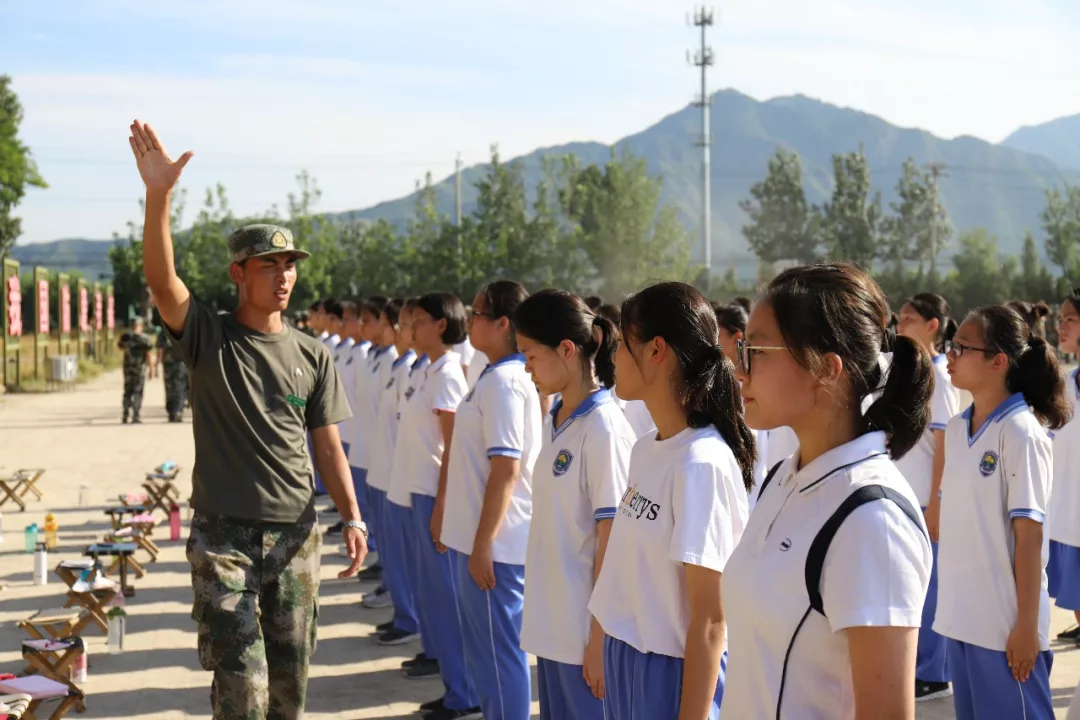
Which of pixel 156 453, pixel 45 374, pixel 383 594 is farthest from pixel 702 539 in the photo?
pixel 45 374

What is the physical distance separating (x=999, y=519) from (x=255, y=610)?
2600 millimetres

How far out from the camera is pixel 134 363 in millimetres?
21922

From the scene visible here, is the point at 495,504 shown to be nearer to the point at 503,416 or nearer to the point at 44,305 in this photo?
the point at 503,416

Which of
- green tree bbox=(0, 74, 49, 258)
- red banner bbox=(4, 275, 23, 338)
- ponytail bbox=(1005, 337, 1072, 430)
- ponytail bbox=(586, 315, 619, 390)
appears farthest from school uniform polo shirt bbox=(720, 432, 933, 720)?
green tree bbox=(0, 74, 49, 258)

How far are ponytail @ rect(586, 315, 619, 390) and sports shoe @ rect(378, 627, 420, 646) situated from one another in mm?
4067

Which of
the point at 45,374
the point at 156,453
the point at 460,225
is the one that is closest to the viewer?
the point at 156,453

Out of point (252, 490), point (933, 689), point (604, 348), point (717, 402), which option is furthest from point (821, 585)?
point (933, 689)

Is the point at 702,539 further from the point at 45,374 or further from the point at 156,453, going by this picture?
the point at 45,374

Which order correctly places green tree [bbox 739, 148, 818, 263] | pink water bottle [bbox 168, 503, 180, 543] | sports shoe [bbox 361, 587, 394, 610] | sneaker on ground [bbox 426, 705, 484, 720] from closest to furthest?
sneaker on ground [bbox 426, 705, 484, 720] → sports shoe [bbox 361, 587, 394, 610] → pink water bottle [bbox 168, 503, 180, 543] → green tree [bbox 739, 148, 818, 263]

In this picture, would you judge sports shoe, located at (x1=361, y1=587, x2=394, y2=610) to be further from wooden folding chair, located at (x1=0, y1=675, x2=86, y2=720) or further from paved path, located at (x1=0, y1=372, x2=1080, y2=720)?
wooden folding chair, located at (x1=0, y1=675, x2=86, y2=720)

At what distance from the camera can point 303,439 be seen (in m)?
4.45

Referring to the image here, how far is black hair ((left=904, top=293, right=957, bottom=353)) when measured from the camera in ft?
21.4

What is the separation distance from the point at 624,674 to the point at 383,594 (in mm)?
5873

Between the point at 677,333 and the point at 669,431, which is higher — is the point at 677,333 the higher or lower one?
the higher one
